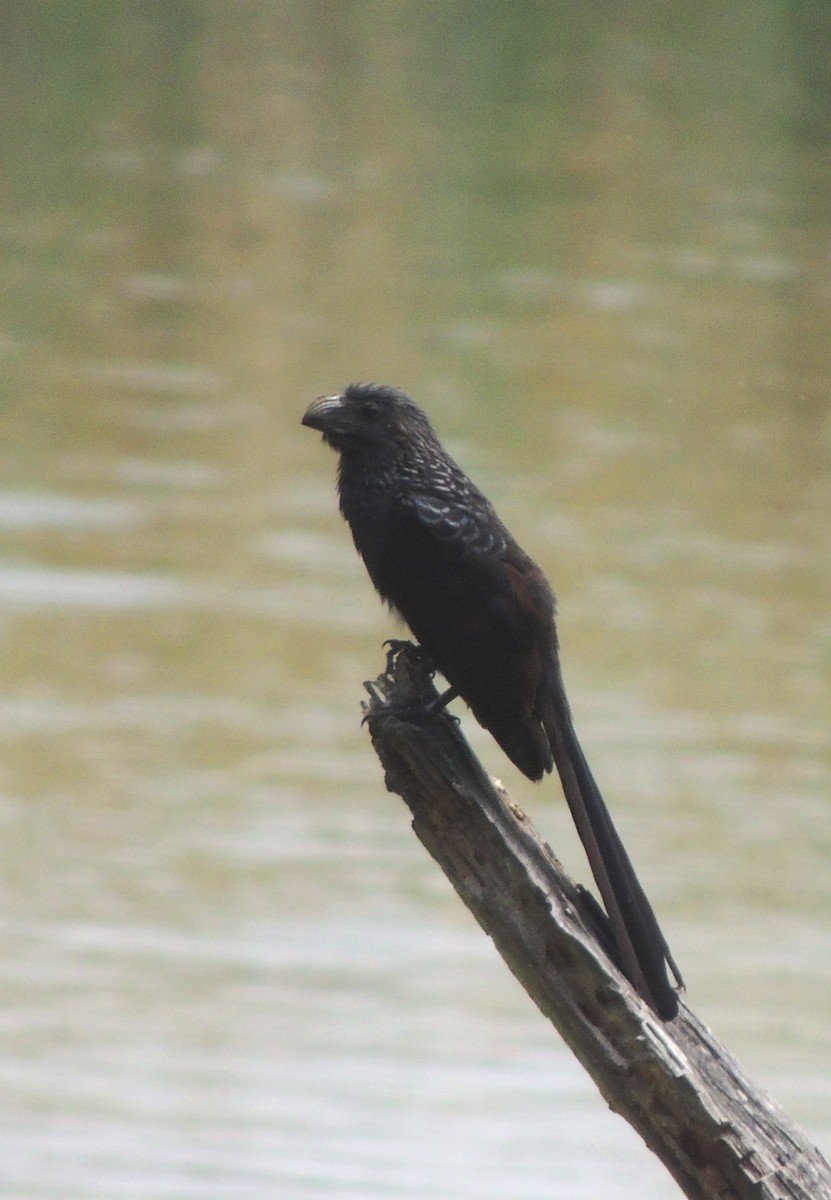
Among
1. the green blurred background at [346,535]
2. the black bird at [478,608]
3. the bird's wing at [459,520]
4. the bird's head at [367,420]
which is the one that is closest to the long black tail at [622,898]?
the black bird at [478,608]

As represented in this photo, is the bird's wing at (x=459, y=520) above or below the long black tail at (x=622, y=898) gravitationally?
above

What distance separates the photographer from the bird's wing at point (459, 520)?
4293 millimetres

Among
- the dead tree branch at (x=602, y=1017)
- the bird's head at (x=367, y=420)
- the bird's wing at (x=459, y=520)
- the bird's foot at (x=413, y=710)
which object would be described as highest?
the bird's head at (x=367, y=420)

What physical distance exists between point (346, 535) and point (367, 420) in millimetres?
7825

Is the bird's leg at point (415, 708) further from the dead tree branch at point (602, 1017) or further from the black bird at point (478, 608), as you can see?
the dead tree branch at point (602, 1017)

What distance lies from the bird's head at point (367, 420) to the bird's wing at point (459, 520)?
0.22 meters

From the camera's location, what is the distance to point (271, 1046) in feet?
25.2

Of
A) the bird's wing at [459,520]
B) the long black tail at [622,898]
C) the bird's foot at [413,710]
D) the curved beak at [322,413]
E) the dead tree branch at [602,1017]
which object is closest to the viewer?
the dead tree branch at [602,1017]

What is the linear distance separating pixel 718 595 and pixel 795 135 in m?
10.2

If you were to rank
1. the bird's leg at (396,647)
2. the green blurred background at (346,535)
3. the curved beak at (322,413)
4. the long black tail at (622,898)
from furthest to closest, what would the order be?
1. the green blurred background at (346,535)
2. the curved beak at (322,413)
3. the bird's leg at (396,647)
4. the long black tail at (622,898)

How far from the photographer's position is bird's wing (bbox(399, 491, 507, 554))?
4.29m

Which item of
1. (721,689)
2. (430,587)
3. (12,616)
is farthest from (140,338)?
(430,587)

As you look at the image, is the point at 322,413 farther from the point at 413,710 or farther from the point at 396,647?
the point at 413,710

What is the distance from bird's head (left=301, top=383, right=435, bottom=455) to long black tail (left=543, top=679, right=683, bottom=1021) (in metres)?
0.78
